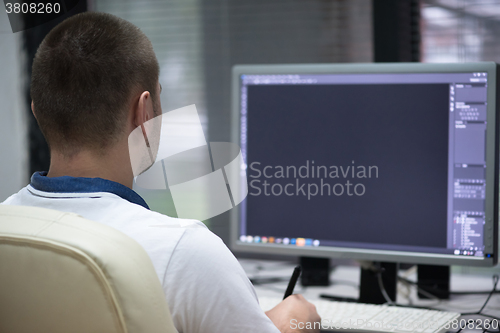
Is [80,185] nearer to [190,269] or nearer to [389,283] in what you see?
[190,269]

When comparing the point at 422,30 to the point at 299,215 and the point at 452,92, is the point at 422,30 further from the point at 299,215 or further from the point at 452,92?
the point at 299,215

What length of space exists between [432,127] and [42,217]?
35.1 inches

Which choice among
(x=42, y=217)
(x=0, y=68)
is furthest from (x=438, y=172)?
(x=0, y=68)

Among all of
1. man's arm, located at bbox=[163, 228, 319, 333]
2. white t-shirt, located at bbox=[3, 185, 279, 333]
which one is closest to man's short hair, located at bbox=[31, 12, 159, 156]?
white t-shirt, located at bbox=[3, 185, 279, 333]

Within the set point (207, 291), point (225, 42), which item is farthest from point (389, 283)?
point (225, 42)

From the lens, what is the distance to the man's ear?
2.48 ft

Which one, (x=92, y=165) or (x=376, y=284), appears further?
(x=376, y=284)

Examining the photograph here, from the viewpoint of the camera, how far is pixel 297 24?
1.78m

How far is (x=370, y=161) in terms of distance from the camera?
45.9 inches

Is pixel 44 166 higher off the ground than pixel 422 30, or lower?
lower

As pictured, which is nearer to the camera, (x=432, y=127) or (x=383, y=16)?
(x=432, y=127)

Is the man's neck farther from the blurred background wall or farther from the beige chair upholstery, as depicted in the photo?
the blurred background wall

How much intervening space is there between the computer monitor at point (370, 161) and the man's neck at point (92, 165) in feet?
1.79

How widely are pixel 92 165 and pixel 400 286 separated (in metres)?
0.98
